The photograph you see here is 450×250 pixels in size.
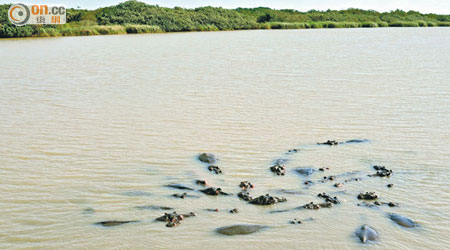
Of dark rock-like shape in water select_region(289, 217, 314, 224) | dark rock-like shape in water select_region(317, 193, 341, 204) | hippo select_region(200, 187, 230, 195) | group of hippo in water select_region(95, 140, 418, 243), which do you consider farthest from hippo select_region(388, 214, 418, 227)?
hippo select_region(200, 187, 230, 195)

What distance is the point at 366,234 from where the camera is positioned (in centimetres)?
439

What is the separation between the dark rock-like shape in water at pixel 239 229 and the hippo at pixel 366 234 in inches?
34.1

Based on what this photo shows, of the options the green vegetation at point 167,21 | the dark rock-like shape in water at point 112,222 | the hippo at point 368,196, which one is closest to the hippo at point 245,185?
the hippo at point 368,196

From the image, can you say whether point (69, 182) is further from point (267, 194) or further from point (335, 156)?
point (335, 156)

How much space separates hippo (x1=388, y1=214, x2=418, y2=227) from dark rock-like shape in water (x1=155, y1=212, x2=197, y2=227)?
1.89 meters

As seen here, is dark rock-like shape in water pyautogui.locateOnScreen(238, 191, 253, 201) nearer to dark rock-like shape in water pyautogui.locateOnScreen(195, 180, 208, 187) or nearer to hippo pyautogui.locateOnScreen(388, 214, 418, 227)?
dark rock-like shape in water pyautogui.locateOnScreen(195, 180, 208, 187)

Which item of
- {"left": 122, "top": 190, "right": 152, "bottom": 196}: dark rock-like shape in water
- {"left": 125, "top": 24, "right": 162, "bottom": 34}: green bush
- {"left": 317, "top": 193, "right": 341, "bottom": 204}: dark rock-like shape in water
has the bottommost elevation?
{"left": 122, "top": 190, "right": 152, "bottom": 196}: dark rock-like shape in water

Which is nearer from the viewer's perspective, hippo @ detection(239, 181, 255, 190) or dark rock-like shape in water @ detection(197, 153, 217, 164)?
hippo @ detection(239, 181, 255, 190)

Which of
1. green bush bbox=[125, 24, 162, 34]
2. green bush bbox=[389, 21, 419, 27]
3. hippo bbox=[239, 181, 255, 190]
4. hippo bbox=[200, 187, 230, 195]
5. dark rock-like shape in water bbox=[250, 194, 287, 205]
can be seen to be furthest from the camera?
green bush bbox=[389, 21, 419, 27]

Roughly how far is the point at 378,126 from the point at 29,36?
31016 millimetres

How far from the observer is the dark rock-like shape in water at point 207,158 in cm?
649

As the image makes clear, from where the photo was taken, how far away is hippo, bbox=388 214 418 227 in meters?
4.61

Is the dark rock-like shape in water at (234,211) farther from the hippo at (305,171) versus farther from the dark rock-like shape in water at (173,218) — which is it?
the hippo at (305,171)

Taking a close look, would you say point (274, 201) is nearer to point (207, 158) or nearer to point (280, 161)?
point (280, 161)
